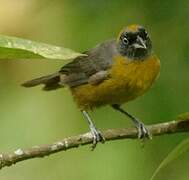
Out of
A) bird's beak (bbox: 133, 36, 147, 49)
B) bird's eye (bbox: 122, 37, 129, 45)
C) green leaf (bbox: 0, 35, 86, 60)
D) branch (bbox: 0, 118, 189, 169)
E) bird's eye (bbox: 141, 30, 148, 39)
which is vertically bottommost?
branch (bbox: 0, 118, 189, 169)

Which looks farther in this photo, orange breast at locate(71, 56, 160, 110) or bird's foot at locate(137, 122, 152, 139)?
orange breast at locate(71, 56, 160, 110)

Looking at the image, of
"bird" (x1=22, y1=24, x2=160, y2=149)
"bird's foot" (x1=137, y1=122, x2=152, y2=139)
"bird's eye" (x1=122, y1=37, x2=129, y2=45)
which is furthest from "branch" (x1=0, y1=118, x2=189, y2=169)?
"bird's eye" (x1=122, y1=37, x2=129, y2=45)

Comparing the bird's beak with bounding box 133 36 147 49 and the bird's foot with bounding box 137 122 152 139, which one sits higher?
the bird's beak with bounding box 133 36 147 49

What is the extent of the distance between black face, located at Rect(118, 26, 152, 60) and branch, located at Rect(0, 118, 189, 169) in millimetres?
1692

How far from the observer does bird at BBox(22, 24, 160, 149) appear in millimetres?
4273

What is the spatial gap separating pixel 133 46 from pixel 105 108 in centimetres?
96

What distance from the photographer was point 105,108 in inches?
153

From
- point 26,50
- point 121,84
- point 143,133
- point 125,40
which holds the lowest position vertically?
point 143,133

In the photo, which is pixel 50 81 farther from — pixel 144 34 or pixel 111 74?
pixel 144 34

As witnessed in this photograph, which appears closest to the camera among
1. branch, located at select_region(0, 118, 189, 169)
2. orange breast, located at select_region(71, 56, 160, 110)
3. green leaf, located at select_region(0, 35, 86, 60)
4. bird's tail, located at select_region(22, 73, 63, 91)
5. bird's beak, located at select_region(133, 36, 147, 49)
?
green leaf, located at select_region(0, 35, 86, 60)

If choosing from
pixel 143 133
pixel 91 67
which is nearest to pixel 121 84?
pixel 91 67

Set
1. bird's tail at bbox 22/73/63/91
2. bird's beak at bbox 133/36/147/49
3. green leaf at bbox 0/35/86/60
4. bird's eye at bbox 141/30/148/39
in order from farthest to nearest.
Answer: bird's tail at bbox 22/73/63/91 → bird's beak at bbox 133/36/147/49 → bird's eye at bbox 141/30/148/39 → green leaf at bbox 0/35/86/60

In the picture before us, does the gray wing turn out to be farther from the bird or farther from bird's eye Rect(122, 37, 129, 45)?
bird's eye Rect(122, 37, 129, 45)

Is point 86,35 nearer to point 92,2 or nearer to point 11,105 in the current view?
point 92,2
